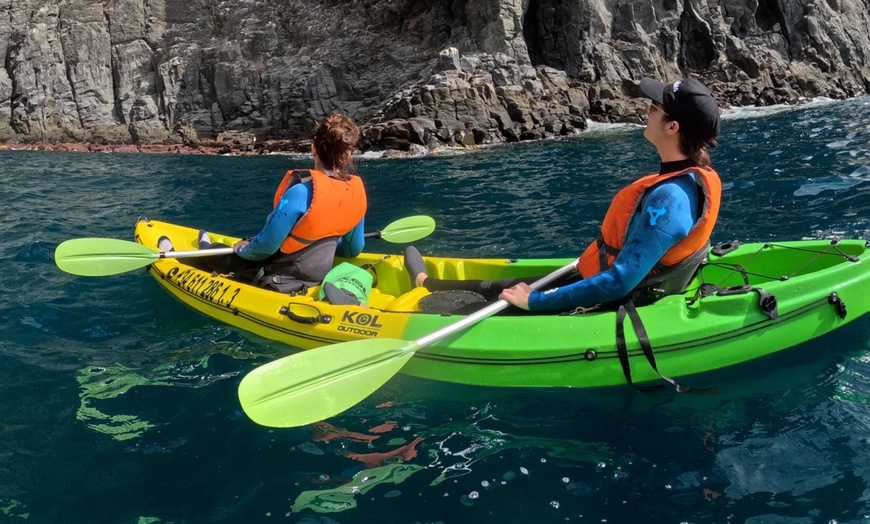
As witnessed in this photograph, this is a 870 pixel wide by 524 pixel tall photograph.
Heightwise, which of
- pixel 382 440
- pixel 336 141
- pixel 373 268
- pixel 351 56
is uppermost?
pixel 351 56

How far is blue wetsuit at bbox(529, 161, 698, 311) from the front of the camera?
3.15 meters

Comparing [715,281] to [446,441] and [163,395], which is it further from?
[163,395]

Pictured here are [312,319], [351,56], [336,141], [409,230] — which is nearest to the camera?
[312,319]

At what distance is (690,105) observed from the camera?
3053 millimetres

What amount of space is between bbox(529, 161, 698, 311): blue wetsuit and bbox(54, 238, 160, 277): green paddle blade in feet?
12.3

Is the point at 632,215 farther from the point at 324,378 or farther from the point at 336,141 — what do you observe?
Answer: the point at 336,141

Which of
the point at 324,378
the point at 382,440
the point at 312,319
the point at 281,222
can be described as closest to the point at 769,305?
the point at 382,440

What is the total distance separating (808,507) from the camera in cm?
259

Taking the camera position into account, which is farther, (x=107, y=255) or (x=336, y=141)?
(x=107, y=255)

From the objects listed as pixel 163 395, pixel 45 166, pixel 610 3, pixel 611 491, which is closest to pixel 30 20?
pixel 45 166

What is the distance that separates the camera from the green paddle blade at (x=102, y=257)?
209 inches

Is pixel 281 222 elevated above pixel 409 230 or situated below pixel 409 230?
above

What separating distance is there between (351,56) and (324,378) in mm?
24775

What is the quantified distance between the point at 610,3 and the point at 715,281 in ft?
80.9
